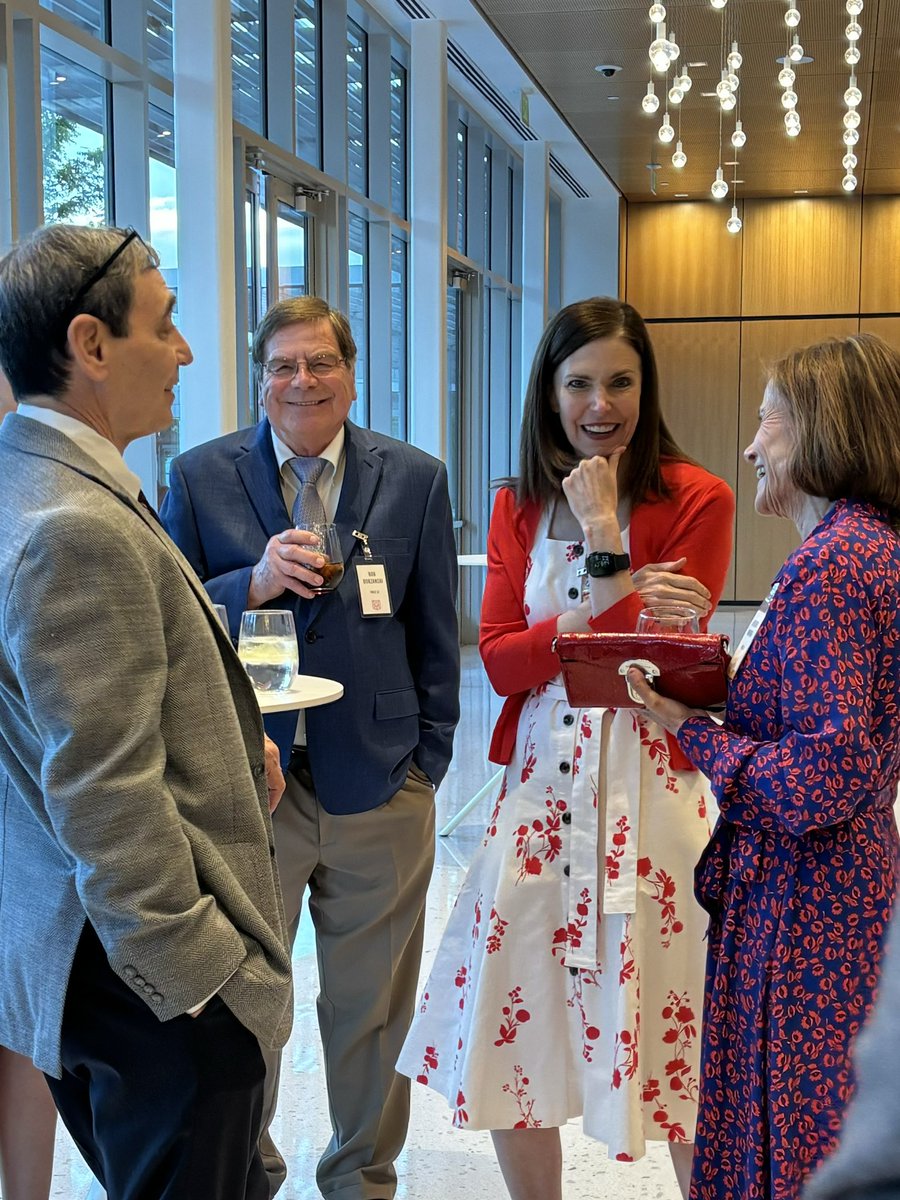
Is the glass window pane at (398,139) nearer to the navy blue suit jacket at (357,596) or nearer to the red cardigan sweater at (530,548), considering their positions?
the navy blue suit jacket at (357,596)

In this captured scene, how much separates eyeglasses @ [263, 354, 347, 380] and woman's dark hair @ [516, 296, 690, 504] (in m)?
0.49

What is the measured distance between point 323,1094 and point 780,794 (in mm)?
2040

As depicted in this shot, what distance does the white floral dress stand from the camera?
223 cm

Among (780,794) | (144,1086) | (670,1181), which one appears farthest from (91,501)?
(670,1181)

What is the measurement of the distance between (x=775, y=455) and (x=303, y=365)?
1159 millimetres

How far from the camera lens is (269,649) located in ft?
7.25

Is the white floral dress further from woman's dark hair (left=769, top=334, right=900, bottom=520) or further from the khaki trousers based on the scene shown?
woman's dark hair (left=769, top=334, right=900, bottom=520)

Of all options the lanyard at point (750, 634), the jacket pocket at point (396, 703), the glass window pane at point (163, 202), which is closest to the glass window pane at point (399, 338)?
the glass window pane at point (163, 202)

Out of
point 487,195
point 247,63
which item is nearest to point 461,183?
point 487,195

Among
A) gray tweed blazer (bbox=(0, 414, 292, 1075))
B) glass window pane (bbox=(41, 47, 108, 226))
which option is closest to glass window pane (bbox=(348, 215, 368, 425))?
glass window pane (bbox=(41, 47, 108, 226))

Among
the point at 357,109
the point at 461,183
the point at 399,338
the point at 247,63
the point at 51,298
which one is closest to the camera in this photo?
the point at 51,298

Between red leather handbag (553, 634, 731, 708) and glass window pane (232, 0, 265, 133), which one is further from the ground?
glass window pane (232, 0, 265, 133)

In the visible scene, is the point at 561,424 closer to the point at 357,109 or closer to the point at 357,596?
the point at 357,596

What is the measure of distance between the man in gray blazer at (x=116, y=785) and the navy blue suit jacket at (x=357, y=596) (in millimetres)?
976
